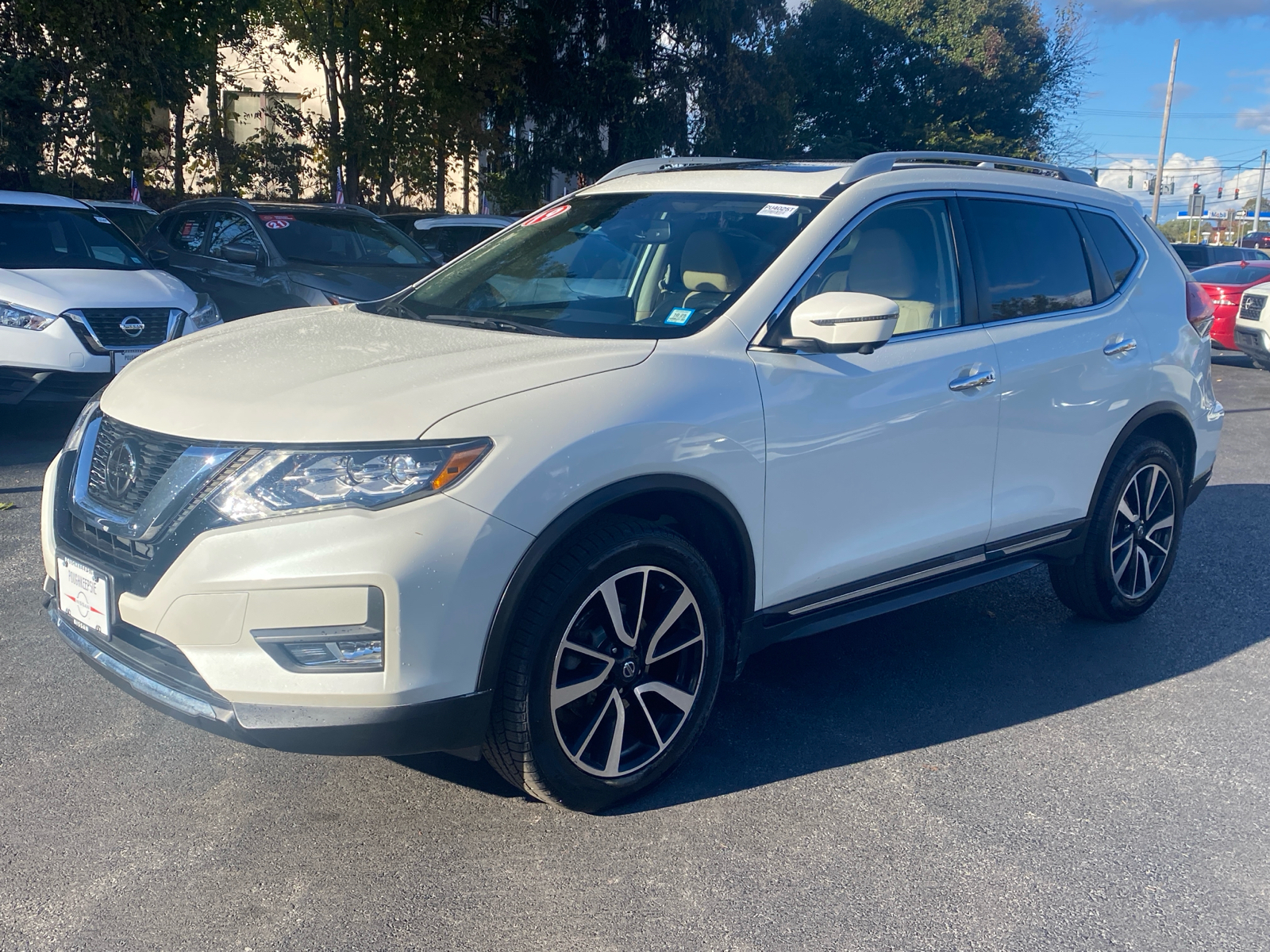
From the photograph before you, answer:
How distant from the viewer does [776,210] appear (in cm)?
397

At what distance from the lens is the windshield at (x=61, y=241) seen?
881 centimetres

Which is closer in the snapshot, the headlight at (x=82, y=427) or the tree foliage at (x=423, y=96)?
the headlight at (x=82, y=427)

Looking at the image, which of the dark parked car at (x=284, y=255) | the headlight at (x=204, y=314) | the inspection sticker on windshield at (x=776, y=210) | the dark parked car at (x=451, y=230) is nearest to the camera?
the inspection sticker on windshield at (x=776, y=210)

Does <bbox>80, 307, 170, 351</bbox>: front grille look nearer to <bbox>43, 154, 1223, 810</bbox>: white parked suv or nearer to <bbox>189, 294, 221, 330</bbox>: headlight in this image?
<bbox>189, 294, 221, 330</bbox>: headlight

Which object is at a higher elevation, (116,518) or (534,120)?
(534,120)

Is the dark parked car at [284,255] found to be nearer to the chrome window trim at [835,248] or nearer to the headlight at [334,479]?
the chrome window trim at [835,248]

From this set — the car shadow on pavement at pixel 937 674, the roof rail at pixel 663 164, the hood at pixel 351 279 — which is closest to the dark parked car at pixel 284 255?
the hood at pixel 351 279

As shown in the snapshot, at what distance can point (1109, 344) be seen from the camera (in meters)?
4.73

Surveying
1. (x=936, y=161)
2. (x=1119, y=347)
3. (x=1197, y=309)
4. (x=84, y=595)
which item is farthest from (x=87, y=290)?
(x=1197, y=309)

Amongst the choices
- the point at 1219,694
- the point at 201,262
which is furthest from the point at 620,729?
the point at 201,262

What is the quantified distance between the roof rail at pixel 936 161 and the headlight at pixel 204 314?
5.81 m

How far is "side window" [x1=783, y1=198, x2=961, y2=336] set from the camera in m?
3.96

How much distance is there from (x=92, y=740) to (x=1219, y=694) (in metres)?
4.00

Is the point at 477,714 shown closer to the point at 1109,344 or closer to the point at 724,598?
the point at 724,598
